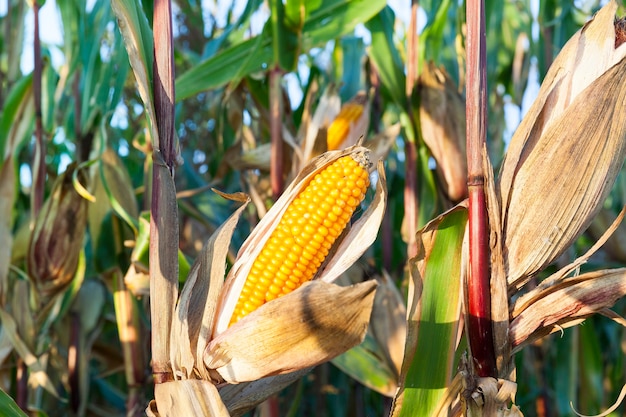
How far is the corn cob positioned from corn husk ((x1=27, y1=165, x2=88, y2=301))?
1.02 meters

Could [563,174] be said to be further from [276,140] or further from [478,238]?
[276,140]

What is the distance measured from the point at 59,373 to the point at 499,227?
2030 mm

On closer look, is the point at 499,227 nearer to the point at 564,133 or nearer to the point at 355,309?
the point at 564,133

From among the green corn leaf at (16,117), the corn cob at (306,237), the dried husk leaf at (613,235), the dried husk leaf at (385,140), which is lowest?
the corn cob at (306,237)

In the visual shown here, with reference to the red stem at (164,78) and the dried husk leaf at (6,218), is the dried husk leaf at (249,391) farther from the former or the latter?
the dried husk leaf at (6,218)

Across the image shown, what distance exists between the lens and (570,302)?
3.49 ft

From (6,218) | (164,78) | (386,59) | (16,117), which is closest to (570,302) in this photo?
(164,78)

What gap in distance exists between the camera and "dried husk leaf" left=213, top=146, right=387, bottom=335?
110 centimetres

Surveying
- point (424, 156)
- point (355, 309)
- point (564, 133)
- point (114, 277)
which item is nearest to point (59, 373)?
point (114, 277)

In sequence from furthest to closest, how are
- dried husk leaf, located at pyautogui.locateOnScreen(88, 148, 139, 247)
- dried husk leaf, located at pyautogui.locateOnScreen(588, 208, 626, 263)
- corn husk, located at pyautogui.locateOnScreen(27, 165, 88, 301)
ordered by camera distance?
dried husk leaf, located at pyautogui.locateOnScreen(588, 208, 626, 263) < dried husk leaf, located at pyautogui.locateOnScreen(88, 148, 139, 247) < corn husk, located at pyautogui.locateOnScreen(27, 165, 88, 301)

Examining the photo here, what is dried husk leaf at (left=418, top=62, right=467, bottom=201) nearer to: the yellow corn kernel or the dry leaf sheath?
the yellow corn kernel

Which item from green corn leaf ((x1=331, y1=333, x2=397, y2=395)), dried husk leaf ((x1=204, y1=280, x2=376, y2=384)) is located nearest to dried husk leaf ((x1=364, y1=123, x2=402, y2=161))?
green corn leaf ((x1=331, y1=333, x2=397, y2=395))

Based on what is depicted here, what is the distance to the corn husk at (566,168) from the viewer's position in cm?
105

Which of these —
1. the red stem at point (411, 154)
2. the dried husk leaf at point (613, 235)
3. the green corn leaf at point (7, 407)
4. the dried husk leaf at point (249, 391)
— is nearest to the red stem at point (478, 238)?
the dried husk leaf at point (249, 391)
